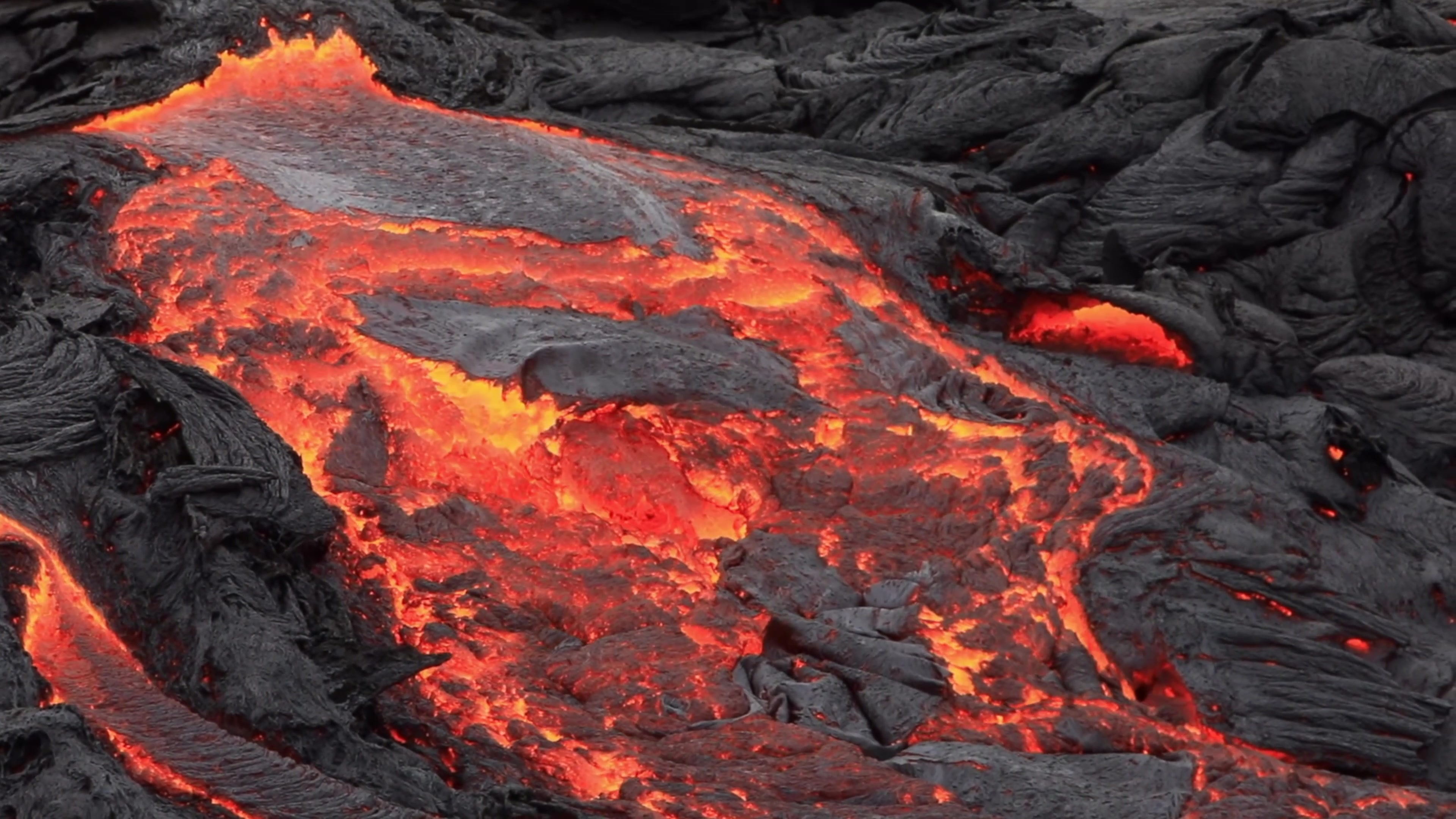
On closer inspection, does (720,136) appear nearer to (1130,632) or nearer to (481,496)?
(481,496)

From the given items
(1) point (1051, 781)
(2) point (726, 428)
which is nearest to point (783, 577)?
(2) point (726, 428)

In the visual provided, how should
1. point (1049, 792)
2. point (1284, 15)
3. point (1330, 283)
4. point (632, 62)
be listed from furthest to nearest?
point (632, 62) < point (1284, 15) < point (1330, 283) < point (1049, 792)

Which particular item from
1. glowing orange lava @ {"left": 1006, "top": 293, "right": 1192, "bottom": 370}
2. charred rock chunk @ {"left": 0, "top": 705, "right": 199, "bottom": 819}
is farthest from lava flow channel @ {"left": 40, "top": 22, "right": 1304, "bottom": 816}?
glowing orange lava @ {"left": 1006, "top": 293, "right": 1192, "bottom": 370}

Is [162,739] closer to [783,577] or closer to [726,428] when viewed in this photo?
[783,577]

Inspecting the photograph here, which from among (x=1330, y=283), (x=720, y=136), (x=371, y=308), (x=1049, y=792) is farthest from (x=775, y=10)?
(x=1049, y=792)

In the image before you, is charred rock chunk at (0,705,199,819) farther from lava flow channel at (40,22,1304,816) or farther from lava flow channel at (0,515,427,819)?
lava flow channel at (40,22,1304,816)

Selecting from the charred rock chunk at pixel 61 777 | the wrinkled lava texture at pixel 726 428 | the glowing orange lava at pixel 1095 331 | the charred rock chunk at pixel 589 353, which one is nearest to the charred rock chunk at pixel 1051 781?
the wrinkled lava texture at pixel 726 428

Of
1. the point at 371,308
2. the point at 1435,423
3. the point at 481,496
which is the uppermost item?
the point at 371,308
